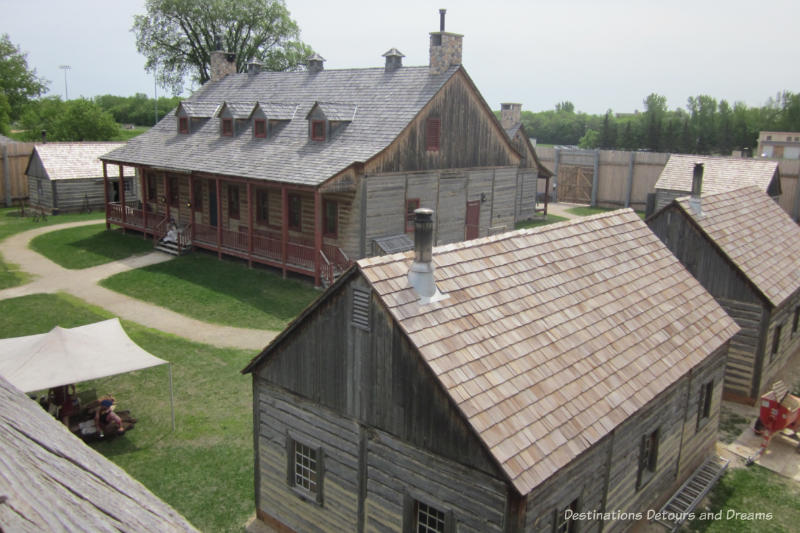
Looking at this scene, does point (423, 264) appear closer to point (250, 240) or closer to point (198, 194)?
point (250, 240)

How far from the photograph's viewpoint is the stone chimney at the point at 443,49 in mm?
24938

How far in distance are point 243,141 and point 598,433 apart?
76.2ft

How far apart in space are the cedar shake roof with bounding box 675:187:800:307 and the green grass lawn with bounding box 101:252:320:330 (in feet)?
41.2

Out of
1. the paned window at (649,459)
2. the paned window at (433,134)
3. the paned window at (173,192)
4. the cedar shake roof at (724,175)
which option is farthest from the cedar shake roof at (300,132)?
the cedar shake roof at (724,175)

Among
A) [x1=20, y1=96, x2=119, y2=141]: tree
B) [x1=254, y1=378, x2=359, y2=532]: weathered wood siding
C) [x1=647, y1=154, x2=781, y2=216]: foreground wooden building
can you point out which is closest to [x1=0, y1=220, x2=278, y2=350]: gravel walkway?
[x1=254, y1=378, x2=359, y2=532]: weathered wood siding

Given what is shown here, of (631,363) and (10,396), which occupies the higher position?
(10,396)

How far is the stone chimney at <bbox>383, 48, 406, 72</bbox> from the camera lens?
27.6 metres

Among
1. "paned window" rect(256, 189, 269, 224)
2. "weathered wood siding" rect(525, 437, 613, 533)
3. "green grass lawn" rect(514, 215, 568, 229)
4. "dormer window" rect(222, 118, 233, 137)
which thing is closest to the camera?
"weathered wood siding" rect(525, 437, 613, 533)

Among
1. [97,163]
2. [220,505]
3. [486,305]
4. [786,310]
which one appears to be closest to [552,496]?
[486,305]

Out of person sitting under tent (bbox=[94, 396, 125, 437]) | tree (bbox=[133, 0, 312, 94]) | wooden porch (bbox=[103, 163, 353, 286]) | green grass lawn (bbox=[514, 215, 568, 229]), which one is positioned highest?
tree (bbox=[133, 0, 312, 94])

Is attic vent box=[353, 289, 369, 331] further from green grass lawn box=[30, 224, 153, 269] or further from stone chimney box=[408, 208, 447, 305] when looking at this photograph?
green grass lawn box=[30, 224, 153, 269]

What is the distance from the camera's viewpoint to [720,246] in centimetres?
1633

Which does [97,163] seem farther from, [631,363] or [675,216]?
[631,363]

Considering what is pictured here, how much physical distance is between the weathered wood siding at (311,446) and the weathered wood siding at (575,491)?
2642mm
